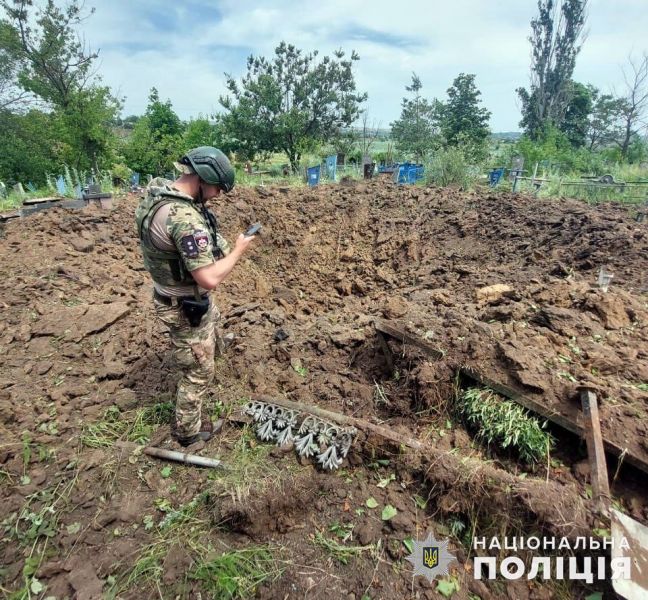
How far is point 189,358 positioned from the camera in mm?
2477

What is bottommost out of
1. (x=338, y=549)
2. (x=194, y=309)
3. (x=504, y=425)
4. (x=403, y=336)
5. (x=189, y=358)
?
(x=338, y=549)

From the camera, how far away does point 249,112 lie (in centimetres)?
1966

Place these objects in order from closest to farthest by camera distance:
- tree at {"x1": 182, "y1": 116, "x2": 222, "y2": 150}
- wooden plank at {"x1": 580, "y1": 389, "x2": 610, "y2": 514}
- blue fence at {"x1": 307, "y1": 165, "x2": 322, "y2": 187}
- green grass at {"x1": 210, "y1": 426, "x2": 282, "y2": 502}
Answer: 1. wooden plank at {"x1": 580, "y1": 389, "x2": 610, "y2": 514}
2. green grass at {"x1": 210, "y1": 426, "x2": 282, "y2": 502}
3. blue fence at {"x1": 307, "y1": 165, "x2": 322, "y2": 187}
4. tree at {"x1": 182, "y1": 116, "x2": 222, "y2": 150}

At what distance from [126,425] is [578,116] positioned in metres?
34.0

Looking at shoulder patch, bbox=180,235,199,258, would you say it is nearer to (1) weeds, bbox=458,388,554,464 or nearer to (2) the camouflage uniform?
(2) the camouflage uniform

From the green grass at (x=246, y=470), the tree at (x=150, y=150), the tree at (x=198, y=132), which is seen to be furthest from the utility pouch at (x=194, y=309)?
the tree at (x=198, y=132)

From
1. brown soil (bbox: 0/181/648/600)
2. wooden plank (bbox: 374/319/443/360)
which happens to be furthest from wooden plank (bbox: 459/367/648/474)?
wooden plank (bbox: 374/319/443/360)

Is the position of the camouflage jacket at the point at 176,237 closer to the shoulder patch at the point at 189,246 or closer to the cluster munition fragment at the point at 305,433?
the shoulder patch at the point at 189,246

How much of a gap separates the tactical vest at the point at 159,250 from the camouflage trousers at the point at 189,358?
20 centimetres

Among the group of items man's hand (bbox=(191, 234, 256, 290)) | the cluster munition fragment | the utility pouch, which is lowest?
the cluster munition fragment

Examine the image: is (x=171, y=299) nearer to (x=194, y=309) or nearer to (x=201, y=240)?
(x=194, y=309)

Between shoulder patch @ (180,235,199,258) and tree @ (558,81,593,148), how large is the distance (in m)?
31.8

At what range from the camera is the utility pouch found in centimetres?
238

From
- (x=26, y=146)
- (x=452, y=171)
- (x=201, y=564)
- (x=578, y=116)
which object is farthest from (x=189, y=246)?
(x=578, y=116)
